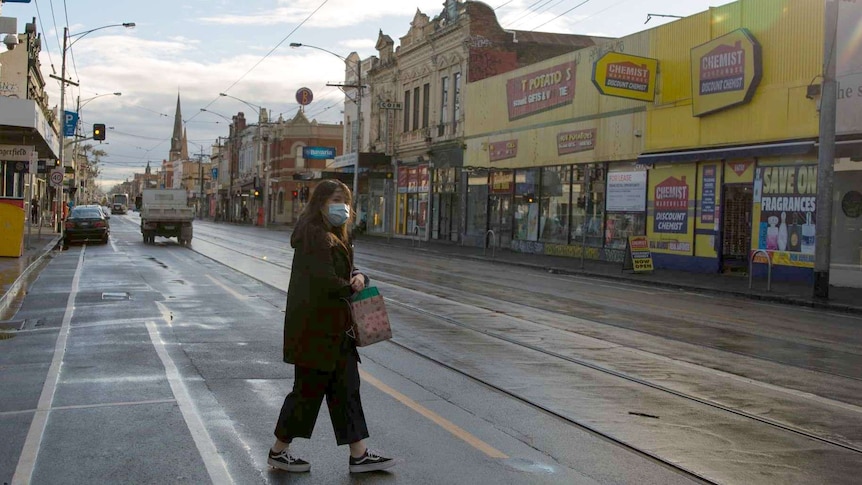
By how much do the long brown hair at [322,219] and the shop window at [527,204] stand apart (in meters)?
29.5

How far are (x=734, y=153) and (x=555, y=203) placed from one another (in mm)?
10661

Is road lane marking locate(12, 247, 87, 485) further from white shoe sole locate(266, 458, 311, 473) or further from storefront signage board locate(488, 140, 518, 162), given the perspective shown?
storefront signage board locate(488, 140, 518, 162)

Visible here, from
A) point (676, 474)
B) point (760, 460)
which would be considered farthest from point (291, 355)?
point (760, 460)

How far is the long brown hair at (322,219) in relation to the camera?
5207 mm

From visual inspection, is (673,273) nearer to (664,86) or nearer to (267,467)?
(664,86)

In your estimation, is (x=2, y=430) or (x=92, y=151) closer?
(x=2, y=430)

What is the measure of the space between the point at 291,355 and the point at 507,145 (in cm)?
3274

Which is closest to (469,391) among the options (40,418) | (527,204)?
(40,418)

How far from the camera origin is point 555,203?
33250 mm

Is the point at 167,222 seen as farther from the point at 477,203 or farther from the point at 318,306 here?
the point at 318,306

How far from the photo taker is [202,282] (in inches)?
699

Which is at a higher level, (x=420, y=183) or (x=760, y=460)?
(x=420, y=183)

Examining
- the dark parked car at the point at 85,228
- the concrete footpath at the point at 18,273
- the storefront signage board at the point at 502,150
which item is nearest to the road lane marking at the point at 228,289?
the concrete footpath at the point at 18,273

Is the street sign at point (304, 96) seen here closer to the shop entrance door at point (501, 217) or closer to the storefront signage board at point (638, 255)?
the shop entrance door at point (501, 217)
